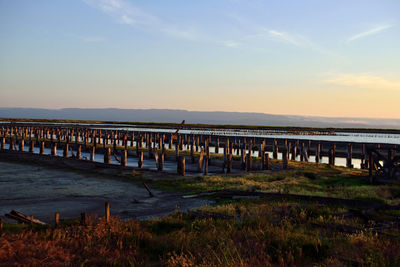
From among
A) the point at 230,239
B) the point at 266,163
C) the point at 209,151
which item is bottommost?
the point at 209,151

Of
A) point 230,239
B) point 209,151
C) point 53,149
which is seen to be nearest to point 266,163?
point 209,151

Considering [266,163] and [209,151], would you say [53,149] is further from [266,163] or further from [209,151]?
[266,163]

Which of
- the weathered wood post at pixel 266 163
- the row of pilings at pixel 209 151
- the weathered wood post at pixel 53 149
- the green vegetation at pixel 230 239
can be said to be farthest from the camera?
the weathered wood post at pixel 53 149

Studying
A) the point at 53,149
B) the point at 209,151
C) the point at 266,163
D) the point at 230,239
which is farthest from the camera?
the point at 209,151

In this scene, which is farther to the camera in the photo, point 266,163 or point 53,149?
point 53,149

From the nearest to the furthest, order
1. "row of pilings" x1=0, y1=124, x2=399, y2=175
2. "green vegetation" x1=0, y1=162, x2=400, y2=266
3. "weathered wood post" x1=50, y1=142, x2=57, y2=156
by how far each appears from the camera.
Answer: "green vegetation" x1=0, y1=162, x2=400, y2=266 → "row of pilings" x1=0, y1=124, x2=399, y2=175 → "weathered wood post" x1=50, y1=142, x2=57, y2=156

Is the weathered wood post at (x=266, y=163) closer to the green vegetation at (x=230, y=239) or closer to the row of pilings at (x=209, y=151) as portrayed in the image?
the row of pilings at (x=209, y=151)

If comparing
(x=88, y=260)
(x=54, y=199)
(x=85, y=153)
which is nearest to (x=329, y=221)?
(x=88, y=260)

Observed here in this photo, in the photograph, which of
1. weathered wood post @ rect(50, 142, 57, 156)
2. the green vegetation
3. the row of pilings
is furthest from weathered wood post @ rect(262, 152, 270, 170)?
weathered wood post @ rect(50, 142, 57, 156)

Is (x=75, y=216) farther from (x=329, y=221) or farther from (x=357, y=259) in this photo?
(x=357, y=259)

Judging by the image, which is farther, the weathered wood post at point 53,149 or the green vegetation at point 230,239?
the weathered wood post at point 53,149

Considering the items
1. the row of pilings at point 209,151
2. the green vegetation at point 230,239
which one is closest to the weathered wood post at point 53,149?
the row of pilings at point 209,151

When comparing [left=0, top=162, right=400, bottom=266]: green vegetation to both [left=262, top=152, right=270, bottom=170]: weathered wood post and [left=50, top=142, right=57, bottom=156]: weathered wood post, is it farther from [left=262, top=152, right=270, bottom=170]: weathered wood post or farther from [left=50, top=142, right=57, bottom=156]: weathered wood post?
[left=50, top=142, right=57, bottom=156]: weathered wood post

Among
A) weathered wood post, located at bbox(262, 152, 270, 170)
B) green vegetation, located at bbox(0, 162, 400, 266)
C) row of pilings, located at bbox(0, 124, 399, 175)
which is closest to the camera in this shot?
green vegetation, located at bbox(0, 162, 400, 266)
